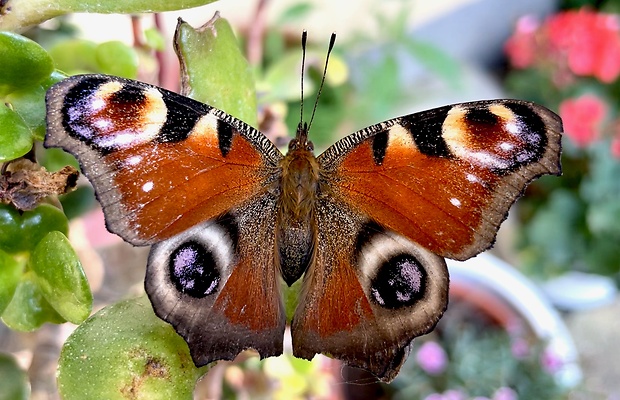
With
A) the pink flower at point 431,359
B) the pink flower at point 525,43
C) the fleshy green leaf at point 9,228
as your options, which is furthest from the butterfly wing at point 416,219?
the pink flower at point 525,43

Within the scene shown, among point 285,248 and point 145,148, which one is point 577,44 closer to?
point 285,248

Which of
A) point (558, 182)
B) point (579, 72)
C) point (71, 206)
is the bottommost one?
point (558, 182)

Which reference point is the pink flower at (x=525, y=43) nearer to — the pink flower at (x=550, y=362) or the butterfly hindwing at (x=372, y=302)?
the pink flower at (x=550, y=362)

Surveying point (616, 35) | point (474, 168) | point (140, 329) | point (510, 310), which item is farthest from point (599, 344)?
point (140, 329)

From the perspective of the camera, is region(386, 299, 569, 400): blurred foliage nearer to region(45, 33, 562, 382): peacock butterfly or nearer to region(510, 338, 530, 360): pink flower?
region(510, 338, 530, 360): pink flower

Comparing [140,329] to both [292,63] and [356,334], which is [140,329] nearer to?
[356,334]

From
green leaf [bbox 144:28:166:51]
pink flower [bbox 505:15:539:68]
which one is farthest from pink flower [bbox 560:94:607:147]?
green leaf [bbox 144:28:166:51]
